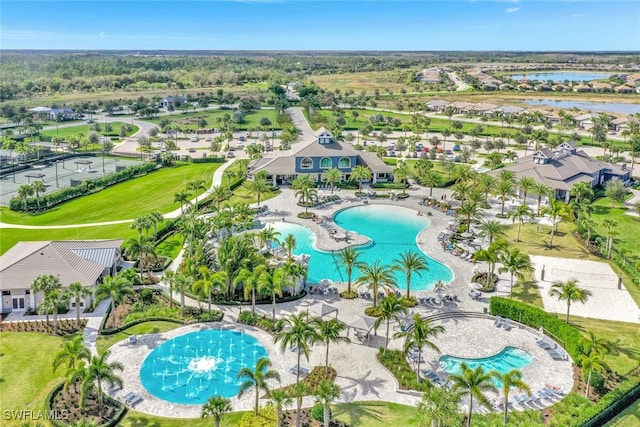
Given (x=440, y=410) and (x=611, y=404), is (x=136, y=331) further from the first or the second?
(x=611, y=404)

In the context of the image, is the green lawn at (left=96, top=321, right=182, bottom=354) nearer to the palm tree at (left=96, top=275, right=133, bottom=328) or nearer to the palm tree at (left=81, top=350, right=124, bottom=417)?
the palm tree at (left=96, top=275, right=133, bottom=328)

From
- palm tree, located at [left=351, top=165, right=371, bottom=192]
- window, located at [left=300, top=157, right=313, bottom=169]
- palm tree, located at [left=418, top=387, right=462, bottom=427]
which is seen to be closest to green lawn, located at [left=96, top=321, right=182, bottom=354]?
palm tree, located at [left=418, top=387, right=462, bottom=427]

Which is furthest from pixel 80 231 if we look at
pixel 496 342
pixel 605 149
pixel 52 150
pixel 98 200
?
pixel 605 149

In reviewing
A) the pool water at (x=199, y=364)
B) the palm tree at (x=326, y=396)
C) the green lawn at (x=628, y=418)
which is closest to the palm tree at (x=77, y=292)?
the pool water at (x=199, y=364)

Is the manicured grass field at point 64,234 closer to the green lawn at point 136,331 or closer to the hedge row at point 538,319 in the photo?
the green lawn at point 136,331

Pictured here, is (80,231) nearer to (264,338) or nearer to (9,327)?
(9,327)

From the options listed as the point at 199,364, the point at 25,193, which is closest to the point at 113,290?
the point at 199,364
